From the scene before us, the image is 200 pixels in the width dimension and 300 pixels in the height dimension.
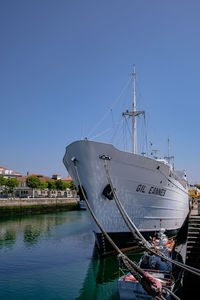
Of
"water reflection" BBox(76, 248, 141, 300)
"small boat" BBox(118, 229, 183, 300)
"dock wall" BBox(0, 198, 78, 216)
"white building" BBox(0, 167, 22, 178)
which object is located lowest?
"dock wall" BBox(0, 198, 78, 216)

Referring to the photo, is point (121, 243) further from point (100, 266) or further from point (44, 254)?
point (44, 254)

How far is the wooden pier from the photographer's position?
8914mm

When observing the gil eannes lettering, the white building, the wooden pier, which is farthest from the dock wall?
the white building

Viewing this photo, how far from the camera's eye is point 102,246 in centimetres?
1273

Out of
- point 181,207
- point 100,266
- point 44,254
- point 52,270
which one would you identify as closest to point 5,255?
point 44,254

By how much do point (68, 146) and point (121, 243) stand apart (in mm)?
5692

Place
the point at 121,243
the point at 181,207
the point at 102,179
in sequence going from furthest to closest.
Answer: the point at 181,207, the point at 121,243, the point at 102,179

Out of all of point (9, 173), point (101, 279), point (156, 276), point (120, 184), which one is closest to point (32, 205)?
point (101, 279)

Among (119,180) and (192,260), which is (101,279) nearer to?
(192,260)

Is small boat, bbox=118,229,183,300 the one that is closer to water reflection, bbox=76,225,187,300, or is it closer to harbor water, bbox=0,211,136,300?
water reflection, bbox=76,225,187,300

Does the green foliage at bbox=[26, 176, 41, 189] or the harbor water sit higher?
the green foliage at bbox=[26, 176, 41, 189]

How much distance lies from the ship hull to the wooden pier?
9.98 feet

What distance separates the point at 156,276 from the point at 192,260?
213 cm

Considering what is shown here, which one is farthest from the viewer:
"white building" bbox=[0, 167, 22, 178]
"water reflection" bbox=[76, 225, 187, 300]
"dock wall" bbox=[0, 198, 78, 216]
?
"white building" bbox=[0, 167, 22, 178]
